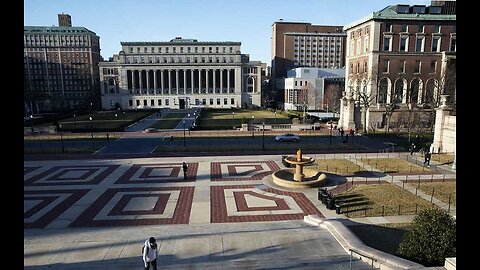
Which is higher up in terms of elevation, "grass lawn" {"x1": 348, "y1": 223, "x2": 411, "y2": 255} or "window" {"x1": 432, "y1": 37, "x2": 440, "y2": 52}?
"window" {"x1": 432, "y1": 37, "x2": 440, "y2": 52}

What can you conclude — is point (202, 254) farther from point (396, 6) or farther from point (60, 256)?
point (396, 6)

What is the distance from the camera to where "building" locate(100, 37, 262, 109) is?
5003 inches

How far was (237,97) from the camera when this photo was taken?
131625mm

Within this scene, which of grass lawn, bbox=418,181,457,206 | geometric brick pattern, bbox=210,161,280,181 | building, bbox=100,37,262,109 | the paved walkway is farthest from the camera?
building, bbox=100,37,262,109

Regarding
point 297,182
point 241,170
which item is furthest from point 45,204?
point 297,182

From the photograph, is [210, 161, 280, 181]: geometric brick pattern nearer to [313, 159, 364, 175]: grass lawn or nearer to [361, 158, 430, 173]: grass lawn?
[313, 159, 364, 175]: grass lawn

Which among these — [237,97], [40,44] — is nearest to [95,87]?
[40,44]

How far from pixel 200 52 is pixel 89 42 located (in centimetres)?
4707

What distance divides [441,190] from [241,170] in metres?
17.0

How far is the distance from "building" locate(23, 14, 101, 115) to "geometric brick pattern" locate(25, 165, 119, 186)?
10318 centimetres

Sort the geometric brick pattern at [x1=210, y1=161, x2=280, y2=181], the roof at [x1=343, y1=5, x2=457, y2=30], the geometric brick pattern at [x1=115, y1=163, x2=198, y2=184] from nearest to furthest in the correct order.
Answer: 1. the geometric brick pattern at [x1=115, y1=163, x2=198, y2=184]
2. the geometric brick pattern at [x1=210, y1=161, x2=280, y2=181]
3. the roof at [x1=343, y1=5, x2=457, y2=30]

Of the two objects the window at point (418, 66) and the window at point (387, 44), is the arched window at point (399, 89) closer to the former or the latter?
the window at point (418, 66)

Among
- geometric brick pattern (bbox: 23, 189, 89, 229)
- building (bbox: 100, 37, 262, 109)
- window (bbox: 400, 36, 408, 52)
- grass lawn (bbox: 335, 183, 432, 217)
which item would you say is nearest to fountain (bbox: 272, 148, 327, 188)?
grass lawn (bbox: 335, 183, 432, 217)

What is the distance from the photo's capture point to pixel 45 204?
23.2 meters
